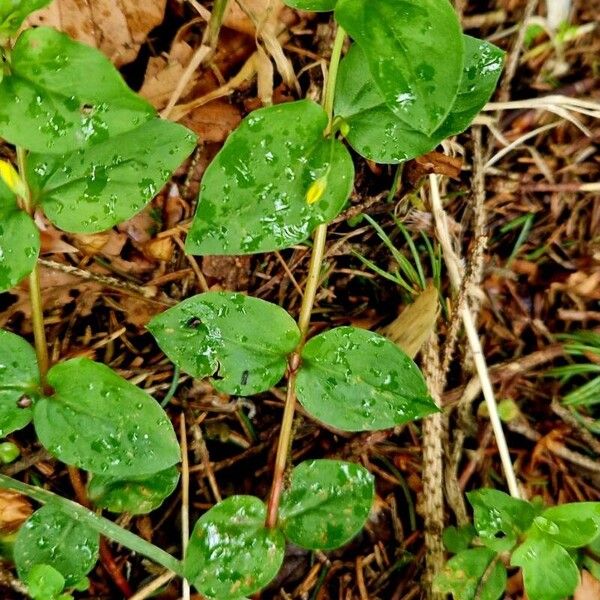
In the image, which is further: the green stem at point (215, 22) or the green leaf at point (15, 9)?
the green stem at point (215, 22)

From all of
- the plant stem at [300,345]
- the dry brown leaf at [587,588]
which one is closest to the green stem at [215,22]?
the plant stem at [300,345]

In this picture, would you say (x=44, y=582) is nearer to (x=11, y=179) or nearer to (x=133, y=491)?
(x=133, y=491)

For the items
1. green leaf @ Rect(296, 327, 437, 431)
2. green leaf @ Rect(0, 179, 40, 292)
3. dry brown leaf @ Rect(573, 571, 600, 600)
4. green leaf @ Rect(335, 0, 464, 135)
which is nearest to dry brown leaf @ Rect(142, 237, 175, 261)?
green leaf @ Rect(0, 179, 40, 292)

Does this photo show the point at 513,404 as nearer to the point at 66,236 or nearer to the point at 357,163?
the point at 357,163

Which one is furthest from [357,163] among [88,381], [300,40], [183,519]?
[183,519]

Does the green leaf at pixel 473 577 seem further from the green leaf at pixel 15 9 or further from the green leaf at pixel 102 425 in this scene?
the green leaf at pixel 15 9

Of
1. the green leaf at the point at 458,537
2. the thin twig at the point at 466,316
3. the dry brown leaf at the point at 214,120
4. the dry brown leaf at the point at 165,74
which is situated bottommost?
the green leaf at the point at 458,537

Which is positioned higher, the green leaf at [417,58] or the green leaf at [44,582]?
the green leaf at [417,58]
